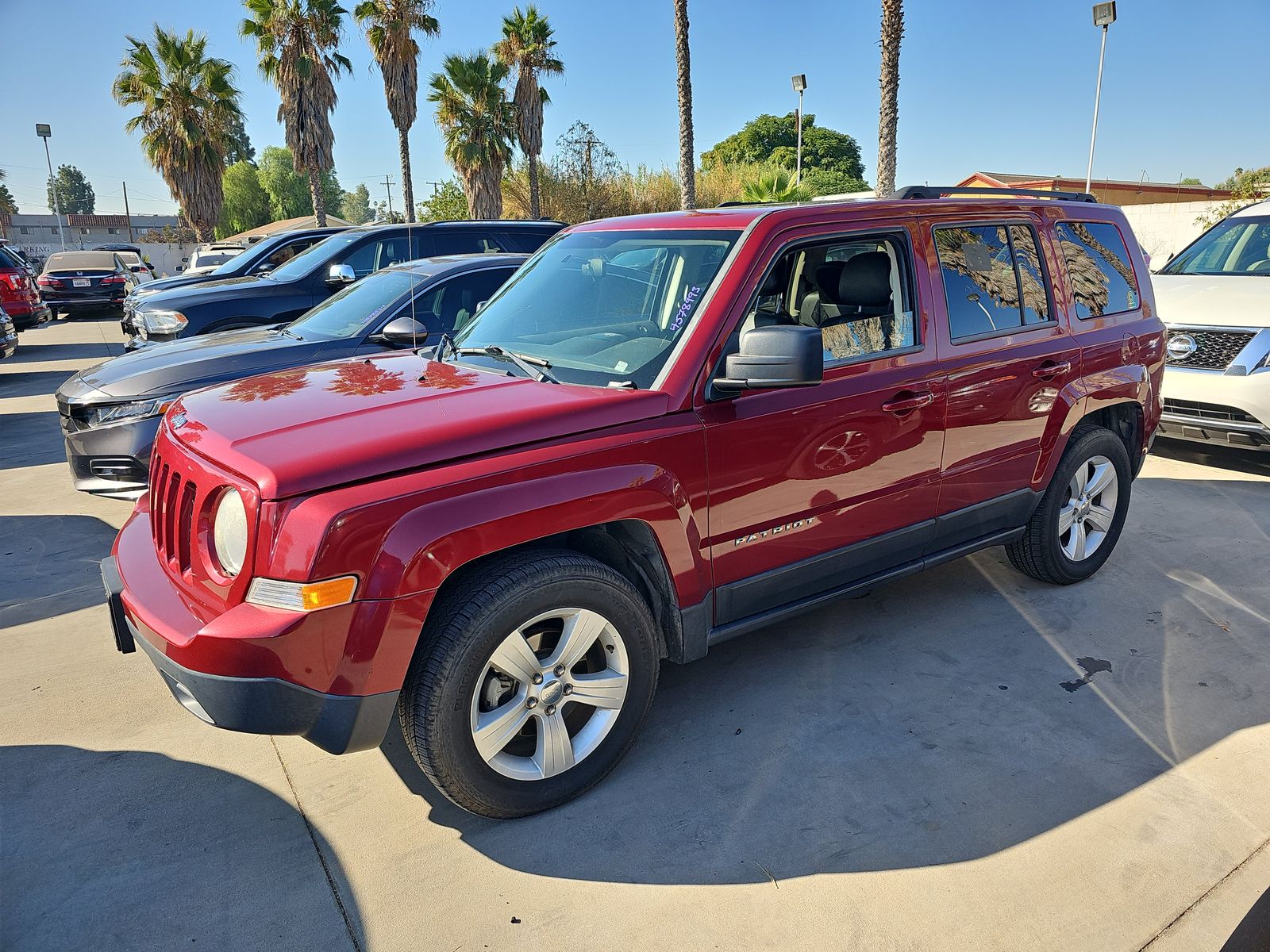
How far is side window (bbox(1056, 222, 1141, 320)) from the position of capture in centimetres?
409

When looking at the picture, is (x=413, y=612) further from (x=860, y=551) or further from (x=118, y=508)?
(x=118, y=508)

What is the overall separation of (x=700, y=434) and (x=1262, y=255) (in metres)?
6.90

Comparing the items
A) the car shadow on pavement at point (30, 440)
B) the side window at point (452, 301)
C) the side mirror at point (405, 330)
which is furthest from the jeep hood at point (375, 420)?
the car shadow on pavement at point (30, 440)

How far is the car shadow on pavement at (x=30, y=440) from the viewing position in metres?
7.35

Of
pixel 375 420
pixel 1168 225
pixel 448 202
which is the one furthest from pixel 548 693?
pixel 448 202

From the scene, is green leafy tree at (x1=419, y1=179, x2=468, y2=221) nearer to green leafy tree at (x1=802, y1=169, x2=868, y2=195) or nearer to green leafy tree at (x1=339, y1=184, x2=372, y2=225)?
green leafy tree at (x1=802, y1=169, x2=868, y2=195)

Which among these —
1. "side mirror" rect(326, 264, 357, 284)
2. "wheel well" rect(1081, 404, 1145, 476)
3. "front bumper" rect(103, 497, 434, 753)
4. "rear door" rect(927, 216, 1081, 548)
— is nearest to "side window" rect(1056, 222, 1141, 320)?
"rear door" rect(927, 216, 1081, 548)

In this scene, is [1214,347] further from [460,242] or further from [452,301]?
[460,242]

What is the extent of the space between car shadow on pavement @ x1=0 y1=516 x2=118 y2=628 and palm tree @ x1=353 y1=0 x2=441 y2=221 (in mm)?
23591

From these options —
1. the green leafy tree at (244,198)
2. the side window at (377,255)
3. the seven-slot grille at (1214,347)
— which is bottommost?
the seven-slot grille at (1214,347)

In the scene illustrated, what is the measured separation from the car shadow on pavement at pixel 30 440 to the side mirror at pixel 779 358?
6.95 meters

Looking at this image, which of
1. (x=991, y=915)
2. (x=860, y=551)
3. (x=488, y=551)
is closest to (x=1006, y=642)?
(x=860, y=551)

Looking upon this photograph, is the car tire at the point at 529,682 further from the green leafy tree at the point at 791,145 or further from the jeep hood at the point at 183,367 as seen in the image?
the green leafy tree at the point at 791,145

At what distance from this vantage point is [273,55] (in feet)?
89.7
